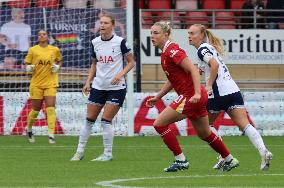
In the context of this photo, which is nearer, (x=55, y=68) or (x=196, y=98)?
(x=196, y=98)

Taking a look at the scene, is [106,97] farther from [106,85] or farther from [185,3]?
[185,3]

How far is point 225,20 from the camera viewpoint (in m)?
27.1

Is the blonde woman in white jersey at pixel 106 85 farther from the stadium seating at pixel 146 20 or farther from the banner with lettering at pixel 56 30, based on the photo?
the stadium seating at pixel 146 20

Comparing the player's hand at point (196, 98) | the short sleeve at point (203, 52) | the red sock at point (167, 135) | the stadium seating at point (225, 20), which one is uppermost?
the short sleeve at point (203, 52)

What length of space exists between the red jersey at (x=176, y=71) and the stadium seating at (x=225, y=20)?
13119 millimetres

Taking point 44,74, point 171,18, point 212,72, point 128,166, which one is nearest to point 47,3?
point 171,18

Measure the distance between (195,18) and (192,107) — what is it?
13.6m

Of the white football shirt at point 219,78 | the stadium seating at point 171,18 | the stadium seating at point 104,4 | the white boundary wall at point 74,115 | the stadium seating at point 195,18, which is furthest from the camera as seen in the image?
the stadium seating at point 195,18

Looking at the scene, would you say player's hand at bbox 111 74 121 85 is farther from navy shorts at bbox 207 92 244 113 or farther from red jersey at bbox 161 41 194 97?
red jersey at bbox 161 41 194 97

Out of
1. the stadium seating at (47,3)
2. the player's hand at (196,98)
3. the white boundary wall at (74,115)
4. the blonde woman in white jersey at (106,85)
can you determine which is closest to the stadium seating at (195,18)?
the stadium seating at (47,3)

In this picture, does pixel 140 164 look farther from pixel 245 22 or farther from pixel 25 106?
pixel 245 22

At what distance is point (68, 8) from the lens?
2419cm

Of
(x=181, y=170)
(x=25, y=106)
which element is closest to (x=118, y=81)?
(x=181, y=170)

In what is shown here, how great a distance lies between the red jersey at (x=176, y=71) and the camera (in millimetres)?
13117
